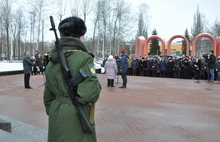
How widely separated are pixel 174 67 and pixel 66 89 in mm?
16769

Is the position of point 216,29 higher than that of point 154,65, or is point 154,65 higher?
point 216,29

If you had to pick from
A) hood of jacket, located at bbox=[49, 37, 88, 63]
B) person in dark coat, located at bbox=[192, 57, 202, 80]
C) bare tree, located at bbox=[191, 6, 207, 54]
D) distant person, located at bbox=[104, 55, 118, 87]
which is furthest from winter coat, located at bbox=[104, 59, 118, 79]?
bare tree, located at bbox=[191, 6, 207, 54]

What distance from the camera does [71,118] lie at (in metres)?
2.27

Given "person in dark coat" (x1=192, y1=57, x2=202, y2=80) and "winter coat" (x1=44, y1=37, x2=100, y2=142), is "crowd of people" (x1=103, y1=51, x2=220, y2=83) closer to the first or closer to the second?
"person in dark coat" (x1=192, y1=57, x2=202, y2=80)

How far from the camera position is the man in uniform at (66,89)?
2.24 meters

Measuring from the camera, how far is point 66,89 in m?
2.32

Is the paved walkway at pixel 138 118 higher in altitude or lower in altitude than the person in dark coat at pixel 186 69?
lower

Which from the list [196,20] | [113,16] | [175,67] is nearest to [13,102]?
[175,67]

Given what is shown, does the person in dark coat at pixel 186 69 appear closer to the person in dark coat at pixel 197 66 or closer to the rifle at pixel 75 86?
the person in dark coat at pixel 197 66

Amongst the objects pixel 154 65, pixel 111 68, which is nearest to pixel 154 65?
pixel 154 65

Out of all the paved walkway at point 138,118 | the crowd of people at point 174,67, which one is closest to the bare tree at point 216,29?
the crowd of people at point 174,67

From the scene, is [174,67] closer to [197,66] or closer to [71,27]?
[197,66]

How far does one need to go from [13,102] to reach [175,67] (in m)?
12.9

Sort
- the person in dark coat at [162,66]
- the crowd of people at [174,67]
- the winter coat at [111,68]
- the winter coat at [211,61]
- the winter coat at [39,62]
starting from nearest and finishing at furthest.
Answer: the winter coat at [111,68] → the winter coat at [211,61] → the crowd of people at [174,67] → the person in dark coat at [162,66] → the winter coat at [39,62]
